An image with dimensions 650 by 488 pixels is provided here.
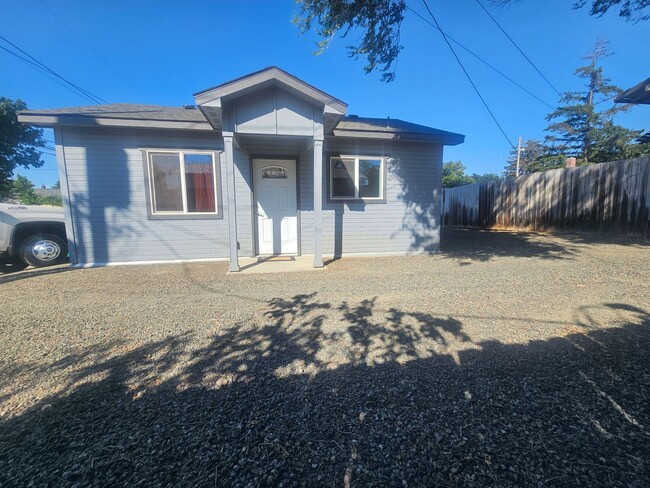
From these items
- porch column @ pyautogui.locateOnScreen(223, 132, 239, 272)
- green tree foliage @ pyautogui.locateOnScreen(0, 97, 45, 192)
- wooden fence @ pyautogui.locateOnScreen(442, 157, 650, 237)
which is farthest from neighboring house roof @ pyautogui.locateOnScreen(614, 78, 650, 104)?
green tree foliage @ pyautogui.locateOnScreen(0, 97, 45, 192)

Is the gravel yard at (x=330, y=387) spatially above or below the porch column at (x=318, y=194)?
below

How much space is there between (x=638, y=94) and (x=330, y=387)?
791 centimetres

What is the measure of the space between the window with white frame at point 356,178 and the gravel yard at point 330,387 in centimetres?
357

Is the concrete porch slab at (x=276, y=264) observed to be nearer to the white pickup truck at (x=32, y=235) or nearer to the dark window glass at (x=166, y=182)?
the dark window glass at (x=166, y=182)

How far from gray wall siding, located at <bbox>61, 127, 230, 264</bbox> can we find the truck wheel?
2.22 ft

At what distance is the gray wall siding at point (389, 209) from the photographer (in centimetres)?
723

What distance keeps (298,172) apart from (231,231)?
2377 mm

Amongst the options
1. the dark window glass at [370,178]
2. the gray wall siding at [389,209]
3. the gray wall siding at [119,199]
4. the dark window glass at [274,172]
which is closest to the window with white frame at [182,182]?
the gray wall siding at [119,199]

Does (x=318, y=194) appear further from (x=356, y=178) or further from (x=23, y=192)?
(x=23, y=192)

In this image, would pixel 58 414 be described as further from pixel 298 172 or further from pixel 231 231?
pixel 298 172

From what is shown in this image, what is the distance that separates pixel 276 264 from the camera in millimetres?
6398

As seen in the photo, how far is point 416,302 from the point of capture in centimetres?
387

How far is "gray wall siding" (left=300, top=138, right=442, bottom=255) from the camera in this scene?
7227 millimetres

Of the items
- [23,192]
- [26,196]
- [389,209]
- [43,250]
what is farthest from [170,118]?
[23,192]
